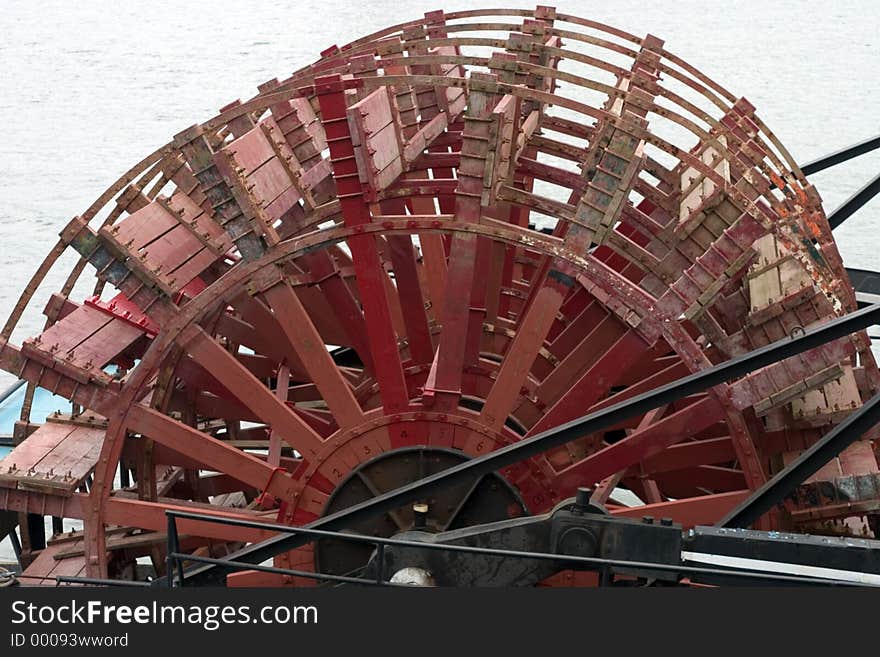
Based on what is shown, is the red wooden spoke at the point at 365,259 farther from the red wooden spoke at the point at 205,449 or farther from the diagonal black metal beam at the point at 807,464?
the diagonal black metal beam at the point at 807,464

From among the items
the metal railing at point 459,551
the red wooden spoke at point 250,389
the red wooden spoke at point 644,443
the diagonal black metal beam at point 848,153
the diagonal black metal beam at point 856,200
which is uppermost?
the diagonal black metal beam at point 848,153

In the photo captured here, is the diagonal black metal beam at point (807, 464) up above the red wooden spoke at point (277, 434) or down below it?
below

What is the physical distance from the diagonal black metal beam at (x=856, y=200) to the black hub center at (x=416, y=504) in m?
3.57

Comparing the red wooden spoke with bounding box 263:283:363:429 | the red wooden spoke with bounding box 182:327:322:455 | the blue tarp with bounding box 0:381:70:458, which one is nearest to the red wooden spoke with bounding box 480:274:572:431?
the red wooden spoke with bounding box 263:283:363:429

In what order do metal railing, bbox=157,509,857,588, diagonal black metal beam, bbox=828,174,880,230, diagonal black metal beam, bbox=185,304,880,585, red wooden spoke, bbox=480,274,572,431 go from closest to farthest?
metal railing, bbox=157,509,857,588, diagonal black metal beam, bbox=185,304,880,585, red wooden spoke, bbox=480,274,572,431, diagonal black metal beam, bbox=828,174,880,230

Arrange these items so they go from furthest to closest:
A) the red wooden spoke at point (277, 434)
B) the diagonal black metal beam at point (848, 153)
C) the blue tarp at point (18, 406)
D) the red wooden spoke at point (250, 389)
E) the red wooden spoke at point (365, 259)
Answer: the blue tarp at point (18, 406), the diagonal black metal beam at point (848, 153), the red wooden spoke at point (277, 434), the red wooden spoke at point (250, 389), the red wooden spoke at point (365, 259)

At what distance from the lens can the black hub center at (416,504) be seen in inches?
241

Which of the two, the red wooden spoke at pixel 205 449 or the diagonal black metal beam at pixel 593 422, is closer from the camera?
the diagonal black metal beam at pixel 593 422

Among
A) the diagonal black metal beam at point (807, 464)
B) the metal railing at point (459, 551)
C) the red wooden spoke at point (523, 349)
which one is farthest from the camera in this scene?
the red wooden spoke at point (523, 349)

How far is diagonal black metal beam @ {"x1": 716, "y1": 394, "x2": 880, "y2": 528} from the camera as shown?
539 centimetres

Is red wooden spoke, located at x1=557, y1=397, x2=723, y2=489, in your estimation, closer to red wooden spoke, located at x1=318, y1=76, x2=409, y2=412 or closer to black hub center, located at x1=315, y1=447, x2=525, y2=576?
black hub center, located at x1=315, y1=447, x2=525, y2=576

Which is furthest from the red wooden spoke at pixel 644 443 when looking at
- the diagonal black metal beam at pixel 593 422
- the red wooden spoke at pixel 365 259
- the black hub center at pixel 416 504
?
the red wooden spoke at pixel 365 259

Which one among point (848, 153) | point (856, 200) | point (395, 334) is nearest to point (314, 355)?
point (395, 334)

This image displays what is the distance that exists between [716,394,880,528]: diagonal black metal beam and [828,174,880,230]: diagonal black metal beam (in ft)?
11.3
